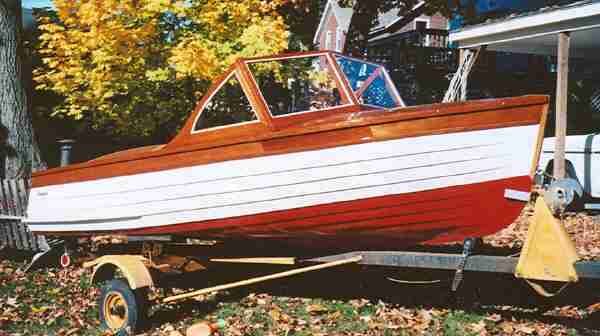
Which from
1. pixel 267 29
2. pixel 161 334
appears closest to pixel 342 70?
pixel 161 334

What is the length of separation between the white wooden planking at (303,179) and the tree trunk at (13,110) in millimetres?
3740

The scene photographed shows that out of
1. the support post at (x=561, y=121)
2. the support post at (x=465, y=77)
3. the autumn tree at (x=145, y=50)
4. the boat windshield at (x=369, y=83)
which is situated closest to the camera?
the boat windshield at (x=369, y=83)

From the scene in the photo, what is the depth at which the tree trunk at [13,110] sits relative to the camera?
→ 8398mm

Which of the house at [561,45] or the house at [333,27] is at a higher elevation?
the house at [333,27]

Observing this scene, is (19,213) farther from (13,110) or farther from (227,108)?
(227,108)

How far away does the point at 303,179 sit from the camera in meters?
4.33

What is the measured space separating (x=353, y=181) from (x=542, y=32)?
7.23 m

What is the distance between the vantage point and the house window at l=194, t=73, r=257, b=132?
→ 502 centimetres

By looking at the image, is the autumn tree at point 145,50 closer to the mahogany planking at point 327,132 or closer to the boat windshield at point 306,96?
the boat windshield at point 306,96

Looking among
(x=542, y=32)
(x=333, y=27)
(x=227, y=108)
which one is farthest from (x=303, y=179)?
(x=333, y=27)

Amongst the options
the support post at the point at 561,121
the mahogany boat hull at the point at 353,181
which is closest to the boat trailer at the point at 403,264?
the mahogany boat hull at the point at 353,181

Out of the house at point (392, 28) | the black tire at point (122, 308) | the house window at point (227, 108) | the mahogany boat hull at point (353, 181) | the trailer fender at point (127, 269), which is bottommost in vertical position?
the black tire at point (122, 308)

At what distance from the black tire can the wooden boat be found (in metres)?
0.55

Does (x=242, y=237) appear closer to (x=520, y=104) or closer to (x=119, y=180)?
(x=119, y=180)
